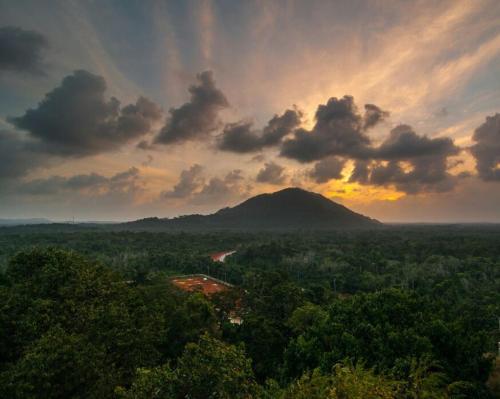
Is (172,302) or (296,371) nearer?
(296,371)

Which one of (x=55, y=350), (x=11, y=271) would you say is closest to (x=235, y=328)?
(x=55, y=350)

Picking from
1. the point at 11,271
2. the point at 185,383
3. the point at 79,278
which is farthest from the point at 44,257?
the point at 185,383

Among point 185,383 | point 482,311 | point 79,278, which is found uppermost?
point 79,278

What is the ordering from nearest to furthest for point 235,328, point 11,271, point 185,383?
point 185,383, point 11,271, point 235,328

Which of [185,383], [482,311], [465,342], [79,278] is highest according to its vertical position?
[79,278]

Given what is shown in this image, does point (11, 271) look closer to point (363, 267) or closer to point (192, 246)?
point (363, 267)

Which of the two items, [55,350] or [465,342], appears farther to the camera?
[465,342]

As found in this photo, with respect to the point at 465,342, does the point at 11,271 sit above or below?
above

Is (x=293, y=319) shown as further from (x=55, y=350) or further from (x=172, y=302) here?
(x=55, y=350)

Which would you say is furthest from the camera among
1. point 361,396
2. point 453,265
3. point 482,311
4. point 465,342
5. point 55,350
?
point 453,265
